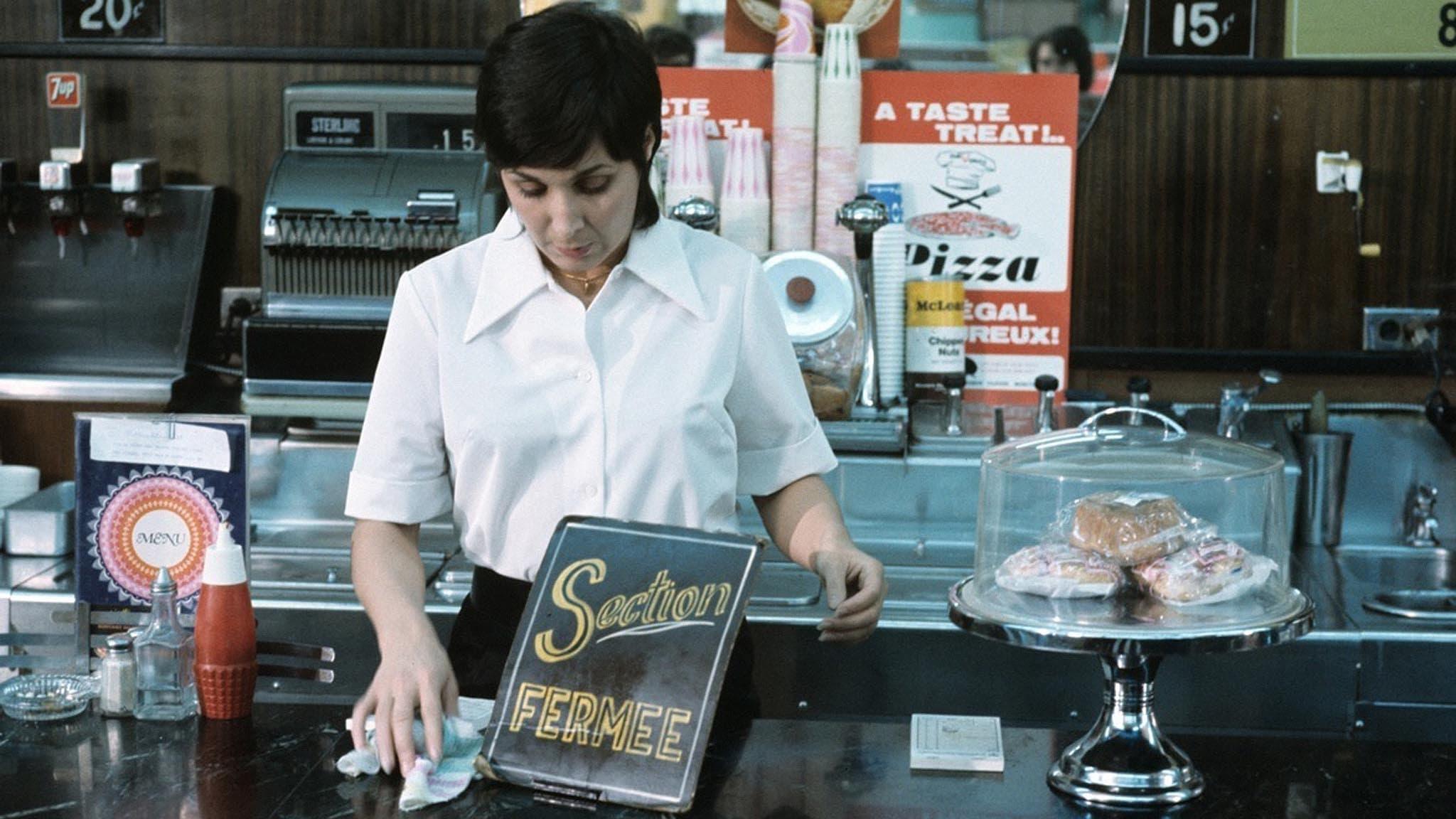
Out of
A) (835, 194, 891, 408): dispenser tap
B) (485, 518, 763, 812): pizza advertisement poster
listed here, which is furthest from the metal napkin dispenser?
(485, 518, 763, 812): pizza advertisement poster

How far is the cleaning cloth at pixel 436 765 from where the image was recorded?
59.2 inches

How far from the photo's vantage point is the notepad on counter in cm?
164

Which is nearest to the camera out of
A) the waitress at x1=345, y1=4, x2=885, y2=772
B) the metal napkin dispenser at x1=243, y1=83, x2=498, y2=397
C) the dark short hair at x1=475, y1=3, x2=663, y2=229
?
the dark short hair at x1=475, y1=3, x2=663, y2=229

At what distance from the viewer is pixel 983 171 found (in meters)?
3.21

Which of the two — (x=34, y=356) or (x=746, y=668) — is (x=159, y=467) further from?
(x=34, y=356)

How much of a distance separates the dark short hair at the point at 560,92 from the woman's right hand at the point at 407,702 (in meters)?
0.51

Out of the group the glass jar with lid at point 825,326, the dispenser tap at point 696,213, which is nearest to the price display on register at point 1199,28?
the glass jar with lid at point 825,326

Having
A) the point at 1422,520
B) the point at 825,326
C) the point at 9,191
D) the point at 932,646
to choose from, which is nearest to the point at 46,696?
the point at 932,646

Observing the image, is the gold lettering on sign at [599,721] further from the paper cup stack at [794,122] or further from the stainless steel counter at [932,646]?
the paper cup stack at [794,122]

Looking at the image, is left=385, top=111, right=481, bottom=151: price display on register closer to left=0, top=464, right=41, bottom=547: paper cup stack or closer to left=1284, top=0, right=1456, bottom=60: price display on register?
left=0, top=464, right=41, bottom=547: paper cup stack

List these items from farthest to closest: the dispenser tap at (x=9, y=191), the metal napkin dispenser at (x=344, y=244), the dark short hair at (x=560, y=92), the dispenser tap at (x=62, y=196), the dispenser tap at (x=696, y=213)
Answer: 1. the dispenser tap at (x=9, y=191)
2. the dispenser tap at (x=62, y=196)
3. the metal napkin dispenser at (x=344, y=244)
4. the dispenser tap at (x=696, y=213)
5. the dark short hair at (x=560, y=92)

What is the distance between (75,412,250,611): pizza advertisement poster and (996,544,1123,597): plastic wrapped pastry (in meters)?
0.90

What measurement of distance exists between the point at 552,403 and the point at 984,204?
62.7 inches

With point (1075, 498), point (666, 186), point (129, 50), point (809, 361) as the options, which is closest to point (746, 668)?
point (1075, 498)
